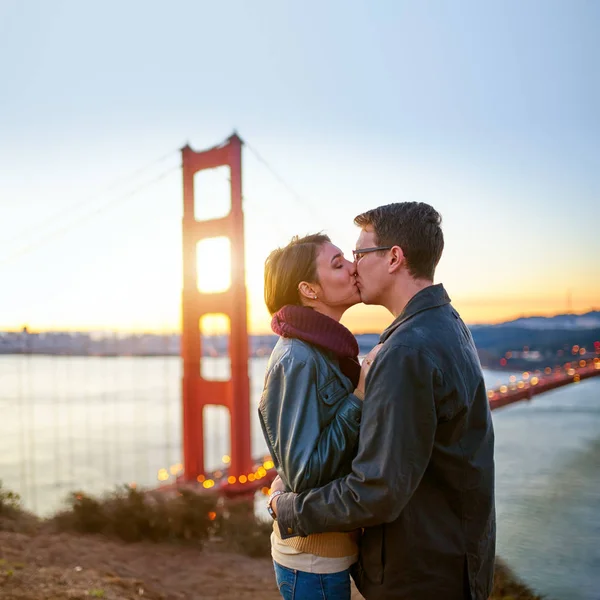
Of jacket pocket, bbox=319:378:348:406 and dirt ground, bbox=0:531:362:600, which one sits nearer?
jacket pocket, bbox=319:378:348:406

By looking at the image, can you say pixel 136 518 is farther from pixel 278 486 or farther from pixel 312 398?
pixel 312 398

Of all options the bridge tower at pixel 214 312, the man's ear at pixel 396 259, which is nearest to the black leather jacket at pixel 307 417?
the man's ear at pixel 396 259

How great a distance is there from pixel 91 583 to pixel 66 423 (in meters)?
48.0

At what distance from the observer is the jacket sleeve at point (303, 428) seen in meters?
1.22

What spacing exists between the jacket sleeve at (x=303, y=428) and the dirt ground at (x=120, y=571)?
6.99ft

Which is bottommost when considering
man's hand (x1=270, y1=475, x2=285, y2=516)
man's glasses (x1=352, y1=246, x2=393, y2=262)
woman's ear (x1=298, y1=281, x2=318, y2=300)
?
man's hand (x1=270, y1=475, x2=285, y2=516)

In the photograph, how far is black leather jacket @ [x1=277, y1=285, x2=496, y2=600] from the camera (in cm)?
114

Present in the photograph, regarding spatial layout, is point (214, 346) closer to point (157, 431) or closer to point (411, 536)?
point (411, 536)

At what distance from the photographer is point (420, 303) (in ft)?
4.14

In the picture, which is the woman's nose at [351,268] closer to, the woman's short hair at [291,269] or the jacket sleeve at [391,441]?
the woman's short hair at [291,269]

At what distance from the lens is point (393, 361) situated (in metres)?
1.15

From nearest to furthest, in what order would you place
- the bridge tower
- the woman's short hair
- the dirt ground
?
the woman's short hair, the dirt ground, the bridge tower

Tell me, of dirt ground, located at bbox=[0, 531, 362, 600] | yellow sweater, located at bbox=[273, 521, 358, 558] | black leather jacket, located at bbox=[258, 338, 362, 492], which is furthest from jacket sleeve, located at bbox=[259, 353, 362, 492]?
dirt ground, located at bbox=[0, 531, 362, 600]

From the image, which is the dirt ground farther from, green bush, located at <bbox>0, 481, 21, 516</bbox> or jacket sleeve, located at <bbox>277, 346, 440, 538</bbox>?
jacket sleeve, located at <bbox>277, 346, 440, 538</bbox>
